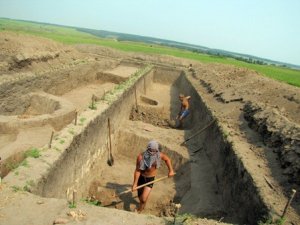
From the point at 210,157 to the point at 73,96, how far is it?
7.68 m

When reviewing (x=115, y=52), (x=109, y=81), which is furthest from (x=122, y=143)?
(x=115, y=52)

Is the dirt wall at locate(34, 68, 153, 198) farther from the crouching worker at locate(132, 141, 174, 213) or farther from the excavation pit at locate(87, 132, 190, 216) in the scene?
the crouching worker at locate(132, 141, 174, 213)

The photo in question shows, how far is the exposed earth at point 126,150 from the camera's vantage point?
4465 millimetres

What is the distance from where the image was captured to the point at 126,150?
10.8 metres

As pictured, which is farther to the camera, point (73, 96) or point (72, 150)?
point (73, 96)

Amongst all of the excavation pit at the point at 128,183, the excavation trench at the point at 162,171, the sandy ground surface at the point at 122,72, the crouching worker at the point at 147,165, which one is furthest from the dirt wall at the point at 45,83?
the crouching worker at the point at 147,165

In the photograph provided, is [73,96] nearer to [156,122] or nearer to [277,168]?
[156,122]

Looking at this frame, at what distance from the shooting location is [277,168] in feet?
21.9

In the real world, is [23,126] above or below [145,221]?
below

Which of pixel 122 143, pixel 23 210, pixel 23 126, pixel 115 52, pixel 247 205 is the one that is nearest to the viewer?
pixel 23 210

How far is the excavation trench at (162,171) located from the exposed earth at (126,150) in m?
0.03

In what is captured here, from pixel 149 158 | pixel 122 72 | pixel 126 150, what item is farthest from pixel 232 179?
pixel 122 72

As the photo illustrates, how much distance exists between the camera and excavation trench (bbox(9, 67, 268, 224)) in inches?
233

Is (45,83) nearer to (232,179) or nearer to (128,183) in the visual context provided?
(128,183)
